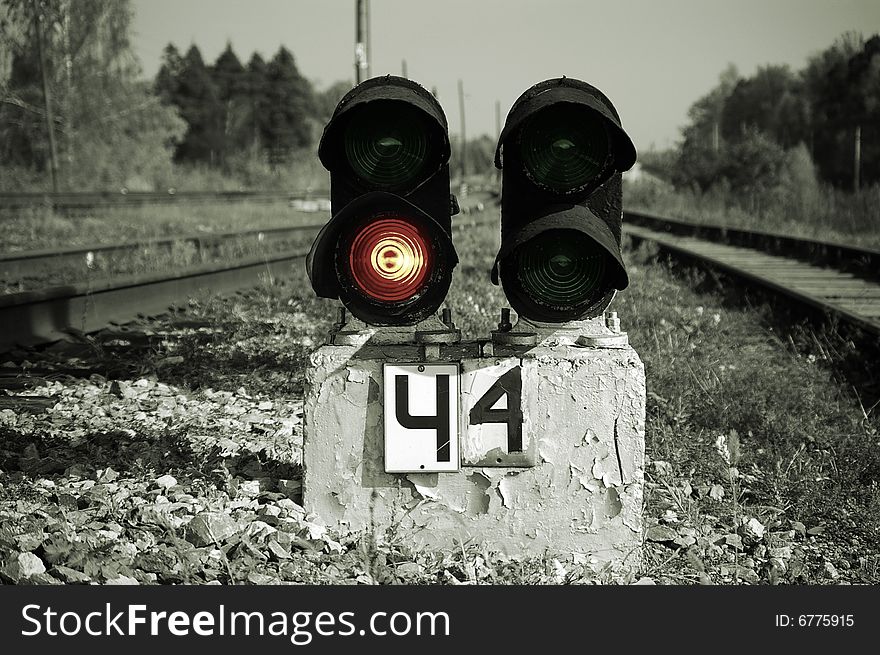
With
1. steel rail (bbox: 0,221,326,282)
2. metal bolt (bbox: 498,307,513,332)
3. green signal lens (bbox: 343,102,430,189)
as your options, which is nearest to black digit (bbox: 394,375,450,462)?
metal bolt (bbox: 498,307,513,332)

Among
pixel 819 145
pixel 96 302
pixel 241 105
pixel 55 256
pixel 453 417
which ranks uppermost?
pixel 241 105

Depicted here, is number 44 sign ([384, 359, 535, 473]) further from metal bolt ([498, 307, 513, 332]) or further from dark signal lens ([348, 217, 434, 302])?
dark signal lens ([348, 217, 434, 302])

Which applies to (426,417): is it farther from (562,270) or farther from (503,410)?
(562,270)

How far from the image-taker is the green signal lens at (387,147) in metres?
2.35

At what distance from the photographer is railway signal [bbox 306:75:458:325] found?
2324 mm

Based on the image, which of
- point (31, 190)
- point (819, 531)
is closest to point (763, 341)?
point (819, 531)

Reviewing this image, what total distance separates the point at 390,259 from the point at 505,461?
701 mm

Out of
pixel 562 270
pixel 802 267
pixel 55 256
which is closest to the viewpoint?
pixel 562 270

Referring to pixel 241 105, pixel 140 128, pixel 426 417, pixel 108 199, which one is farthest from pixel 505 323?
pixel 241 105

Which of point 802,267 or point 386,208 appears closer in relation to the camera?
point 386,208

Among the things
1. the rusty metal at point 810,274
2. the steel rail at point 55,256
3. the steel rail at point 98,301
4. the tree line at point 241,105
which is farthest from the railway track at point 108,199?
the tree line at point 241,105

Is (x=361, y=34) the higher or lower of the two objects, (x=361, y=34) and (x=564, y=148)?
the higher

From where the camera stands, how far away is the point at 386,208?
2314 millimetres

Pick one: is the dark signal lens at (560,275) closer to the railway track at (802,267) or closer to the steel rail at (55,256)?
the railway track at (802,267)
